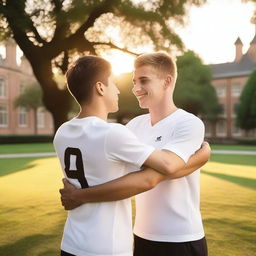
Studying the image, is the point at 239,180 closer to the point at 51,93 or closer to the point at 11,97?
the point at 51,93

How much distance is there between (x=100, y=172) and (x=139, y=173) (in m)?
0.20

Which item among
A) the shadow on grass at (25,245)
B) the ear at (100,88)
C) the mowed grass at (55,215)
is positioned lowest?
the mowed grass at (55,215)

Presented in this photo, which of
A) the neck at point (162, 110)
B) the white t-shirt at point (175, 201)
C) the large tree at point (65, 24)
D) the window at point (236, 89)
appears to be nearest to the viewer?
the white t-shirt at point (175, 201)

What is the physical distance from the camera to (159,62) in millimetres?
2416

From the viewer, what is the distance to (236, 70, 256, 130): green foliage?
45.4 m

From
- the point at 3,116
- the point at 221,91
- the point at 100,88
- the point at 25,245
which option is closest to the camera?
the point at 100,88

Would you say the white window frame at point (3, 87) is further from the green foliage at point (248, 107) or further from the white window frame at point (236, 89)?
the white window frame at point (236, 89)

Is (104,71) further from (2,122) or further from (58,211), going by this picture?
(2,122)

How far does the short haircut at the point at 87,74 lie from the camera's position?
202cm

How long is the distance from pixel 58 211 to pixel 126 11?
4.37m

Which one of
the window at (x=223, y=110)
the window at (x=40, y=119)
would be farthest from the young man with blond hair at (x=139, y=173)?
the window at (x=223, y=110)

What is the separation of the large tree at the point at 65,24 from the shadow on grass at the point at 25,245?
3457 mm

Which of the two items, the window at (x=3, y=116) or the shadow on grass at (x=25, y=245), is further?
the window at (x=3, y=116)

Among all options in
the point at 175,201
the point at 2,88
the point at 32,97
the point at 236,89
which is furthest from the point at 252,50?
the point at 175,201
